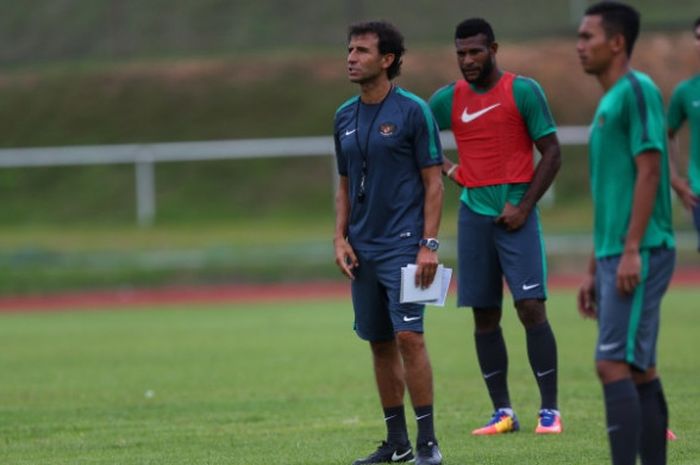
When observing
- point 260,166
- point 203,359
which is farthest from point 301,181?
point 203,359

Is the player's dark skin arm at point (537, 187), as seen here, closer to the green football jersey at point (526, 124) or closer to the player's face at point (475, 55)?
the green football jersey at point (526, 124)

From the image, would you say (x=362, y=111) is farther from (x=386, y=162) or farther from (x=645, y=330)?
(x=645, y=330)

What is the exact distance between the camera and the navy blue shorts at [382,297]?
8.48 metres

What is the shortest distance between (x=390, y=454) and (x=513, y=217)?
199cm

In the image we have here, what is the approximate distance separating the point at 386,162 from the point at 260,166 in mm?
34527

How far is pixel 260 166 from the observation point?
141ft

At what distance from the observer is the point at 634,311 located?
6.70 meters

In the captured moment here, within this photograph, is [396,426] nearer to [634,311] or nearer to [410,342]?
[410,342]

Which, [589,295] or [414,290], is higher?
[589,295]

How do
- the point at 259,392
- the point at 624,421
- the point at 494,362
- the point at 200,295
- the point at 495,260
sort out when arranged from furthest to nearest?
the point at 200,295, the point at 259,392, the point at 494,362, the point at 495,260, the point at 624,421

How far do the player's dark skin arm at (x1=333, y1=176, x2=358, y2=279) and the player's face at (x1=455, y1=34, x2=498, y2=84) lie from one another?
1.37 metres

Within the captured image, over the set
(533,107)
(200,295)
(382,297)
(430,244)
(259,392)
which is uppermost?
(533,107)

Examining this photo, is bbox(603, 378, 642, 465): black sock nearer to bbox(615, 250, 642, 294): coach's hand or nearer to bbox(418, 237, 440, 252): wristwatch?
bbox(615, 250, 642, 294): coach's hand

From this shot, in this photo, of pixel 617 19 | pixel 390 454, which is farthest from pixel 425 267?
pixel 617 19
